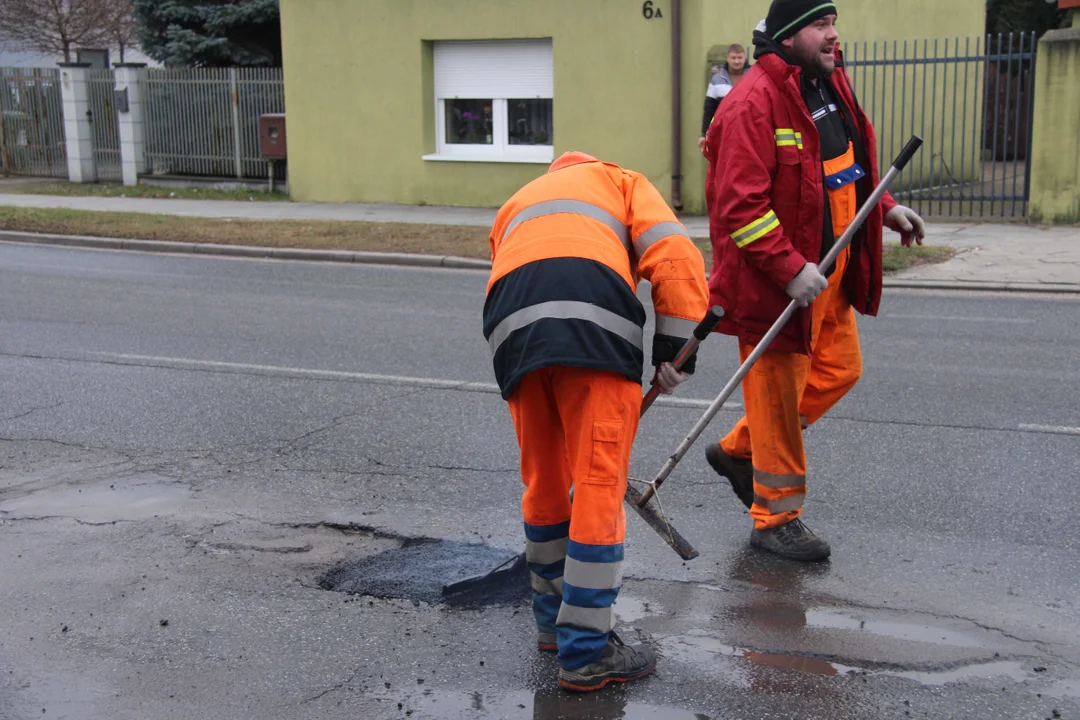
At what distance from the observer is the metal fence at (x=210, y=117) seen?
21062mm

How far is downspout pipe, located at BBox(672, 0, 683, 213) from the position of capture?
653 inches

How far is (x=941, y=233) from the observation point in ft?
48.1

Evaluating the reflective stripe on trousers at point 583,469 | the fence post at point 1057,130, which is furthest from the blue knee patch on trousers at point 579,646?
the fence post at point 1057,130

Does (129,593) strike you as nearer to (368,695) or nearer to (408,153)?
(368,695)

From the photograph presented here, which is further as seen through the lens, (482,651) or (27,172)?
(27,172)

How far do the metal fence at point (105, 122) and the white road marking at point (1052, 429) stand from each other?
65.5 ft

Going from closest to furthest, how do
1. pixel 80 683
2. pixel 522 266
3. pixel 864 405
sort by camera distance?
pixel 522 266
pixel 80 683
pixel 864 405

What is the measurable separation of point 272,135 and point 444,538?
54.0 ft

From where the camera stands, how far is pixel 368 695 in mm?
3518

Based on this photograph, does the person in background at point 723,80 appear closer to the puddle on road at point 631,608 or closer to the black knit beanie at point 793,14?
the black knit beanie at point 793,14

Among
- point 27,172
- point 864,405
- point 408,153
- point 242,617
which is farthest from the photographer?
point 27,172

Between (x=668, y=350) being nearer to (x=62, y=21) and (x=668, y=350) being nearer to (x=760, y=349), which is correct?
(x=760, y=349)

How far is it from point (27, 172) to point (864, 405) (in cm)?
2191

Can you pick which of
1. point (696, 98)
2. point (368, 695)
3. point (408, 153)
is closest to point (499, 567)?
point (368, 695)
